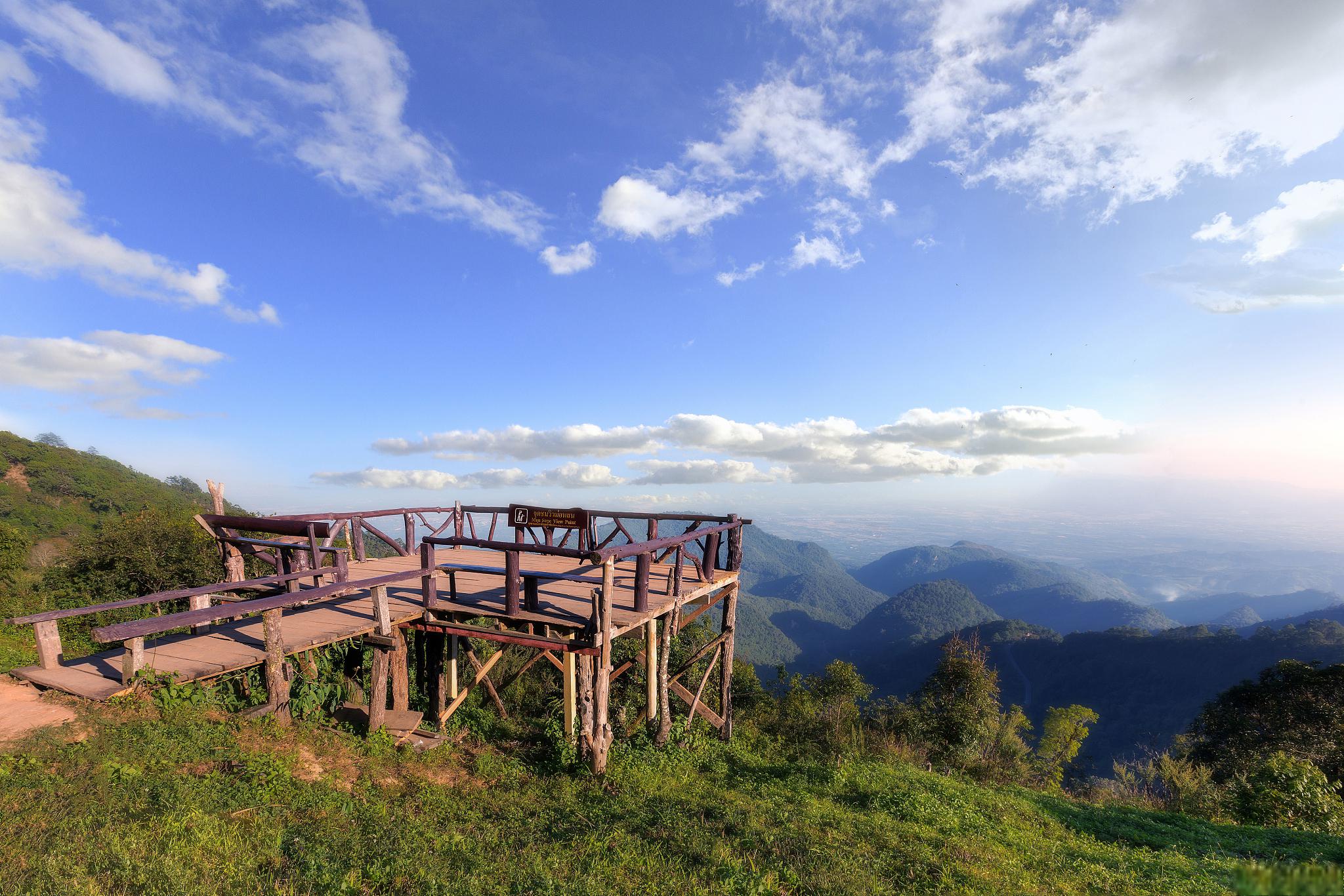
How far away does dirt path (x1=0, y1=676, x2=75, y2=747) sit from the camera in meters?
6.05

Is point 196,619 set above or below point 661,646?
above

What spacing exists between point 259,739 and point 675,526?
29.4 feet

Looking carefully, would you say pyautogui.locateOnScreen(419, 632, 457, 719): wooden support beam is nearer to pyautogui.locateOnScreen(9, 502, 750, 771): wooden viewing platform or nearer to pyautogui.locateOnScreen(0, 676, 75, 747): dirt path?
pyautogui.locateOnScreen(9, 502, 750, 771): wooden viewing platform

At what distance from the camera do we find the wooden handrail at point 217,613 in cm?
607

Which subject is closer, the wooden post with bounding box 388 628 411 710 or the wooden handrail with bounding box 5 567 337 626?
the wooden handrail with bounding box 5 567 337 626

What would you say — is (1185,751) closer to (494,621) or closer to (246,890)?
(494,621)

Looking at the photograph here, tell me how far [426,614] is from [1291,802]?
1844 cm

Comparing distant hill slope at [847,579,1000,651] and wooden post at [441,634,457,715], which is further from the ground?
wooden post at [441,634,457,715]

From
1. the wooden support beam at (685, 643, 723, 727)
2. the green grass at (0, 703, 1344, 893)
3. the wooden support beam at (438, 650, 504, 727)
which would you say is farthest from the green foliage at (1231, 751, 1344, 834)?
the wooden support beam at (438, 650, 504, 727)

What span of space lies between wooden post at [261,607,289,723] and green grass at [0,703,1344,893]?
1.17 ft

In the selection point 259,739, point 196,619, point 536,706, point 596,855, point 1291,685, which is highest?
point 196,619

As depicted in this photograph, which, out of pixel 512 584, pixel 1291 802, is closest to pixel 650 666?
pixel 512 584

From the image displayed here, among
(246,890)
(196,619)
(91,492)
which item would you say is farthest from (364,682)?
(91,492)

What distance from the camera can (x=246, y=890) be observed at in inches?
177
